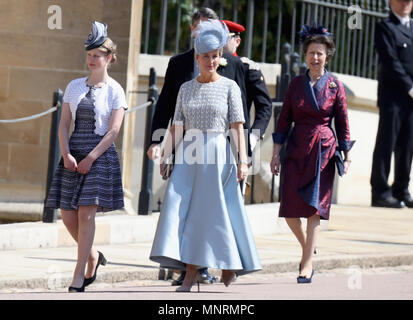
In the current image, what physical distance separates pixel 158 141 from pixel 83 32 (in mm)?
4807

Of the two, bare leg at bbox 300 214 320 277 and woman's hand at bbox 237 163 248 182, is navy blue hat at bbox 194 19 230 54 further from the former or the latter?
bare leg at bbox 300 214 320 277

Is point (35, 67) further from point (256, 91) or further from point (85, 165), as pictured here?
point (85, 165)

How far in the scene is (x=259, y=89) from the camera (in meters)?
9.01

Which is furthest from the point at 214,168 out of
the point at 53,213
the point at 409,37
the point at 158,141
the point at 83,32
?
the point at 409,37

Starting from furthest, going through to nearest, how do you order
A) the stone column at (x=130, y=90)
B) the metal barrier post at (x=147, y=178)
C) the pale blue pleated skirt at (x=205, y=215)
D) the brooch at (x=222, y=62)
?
the stone column at (x=130, y=90), the metal barrier post at (x=147, y=178), the brooch at (x=222, y=62), the pale blue pleated skirt at (x=205, y=215)

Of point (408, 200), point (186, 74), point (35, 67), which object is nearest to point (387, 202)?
point (408, 200)

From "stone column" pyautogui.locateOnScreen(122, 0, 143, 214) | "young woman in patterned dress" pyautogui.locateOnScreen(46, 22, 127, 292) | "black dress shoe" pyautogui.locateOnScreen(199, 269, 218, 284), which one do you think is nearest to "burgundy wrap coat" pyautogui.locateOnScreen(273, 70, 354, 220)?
"black dress shoe" pyautogui.locateOnScreen(199, 269, 218, 284)

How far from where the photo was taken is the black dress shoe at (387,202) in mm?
14633

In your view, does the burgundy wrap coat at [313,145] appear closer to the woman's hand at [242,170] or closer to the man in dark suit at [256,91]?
the man in dark suit at [256,91]

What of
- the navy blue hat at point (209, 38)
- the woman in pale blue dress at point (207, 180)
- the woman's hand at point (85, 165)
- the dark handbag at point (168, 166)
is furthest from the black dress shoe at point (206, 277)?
the navy blue hat at point (209, 38)

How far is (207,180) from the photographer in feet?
26.9

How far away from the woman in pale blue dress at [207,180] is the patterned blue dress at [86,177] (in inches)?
14.5

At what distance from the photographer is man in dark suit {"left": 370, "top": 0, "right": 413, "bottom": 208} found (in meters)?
14.3
